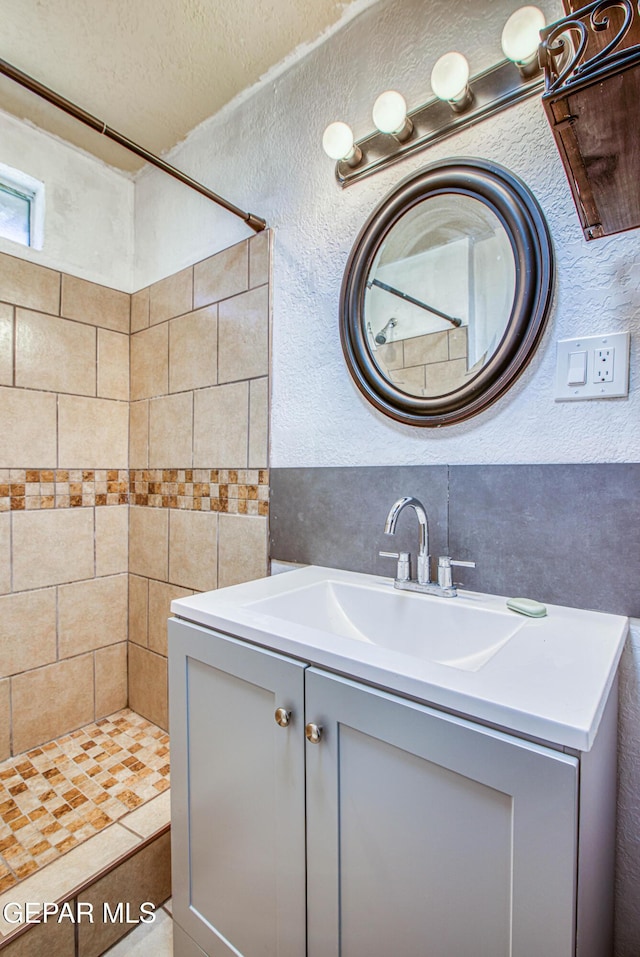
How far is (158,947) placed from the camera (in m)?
1.10

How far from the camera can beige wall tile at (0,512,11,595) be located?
1.57 m

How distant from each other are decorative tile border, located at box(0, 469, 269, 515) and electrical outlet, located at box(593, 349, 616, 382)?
35.6 inches

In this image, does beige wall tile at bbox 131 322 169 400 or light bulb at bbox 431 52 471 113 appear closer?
light bulb at bbox 431 52 471 113

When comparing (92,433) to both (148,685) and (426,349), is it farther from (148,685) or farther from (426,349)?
(426,349)

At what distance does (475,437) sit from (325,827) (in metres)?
0.78

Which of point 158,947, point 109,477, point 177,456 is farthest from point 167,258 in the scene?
point 158,947

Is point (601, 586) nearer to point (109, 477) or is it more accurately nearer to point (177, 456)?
point (177, 456)

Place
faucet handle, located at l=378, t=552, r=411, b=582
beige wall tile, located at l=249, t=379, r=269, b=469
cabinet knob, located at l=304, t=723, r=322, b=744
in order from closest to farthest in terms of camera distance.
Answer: cabinet knob, located at l=304, t=723, r=322, b=744 < faucet handle, located at l=378, t=552, r=411, b=582 < beige wall tile, located at l=249, t=379, r=269, b=469

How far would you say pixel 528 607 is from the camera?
2.78 ft

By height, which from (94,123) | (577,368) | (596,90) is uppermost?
(94,123)


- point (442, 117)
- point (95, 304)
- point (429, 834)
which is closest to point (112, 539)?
point (95, 304)

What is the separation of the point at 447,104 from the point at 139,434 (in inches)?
59.7

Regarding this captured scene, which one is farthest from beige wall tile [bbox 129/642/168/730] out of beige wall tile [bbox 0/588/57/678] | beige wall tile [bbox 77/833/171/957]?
beige wall tile [bbox 77/833/171/957]

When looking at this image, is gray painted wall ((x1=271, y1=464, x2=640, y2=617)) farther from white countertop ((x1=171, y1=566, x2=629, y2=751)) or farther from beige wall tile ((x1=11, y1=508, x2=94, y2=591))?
beige wall tile ((x1=11, y1=508, x2=94, y2=591))
